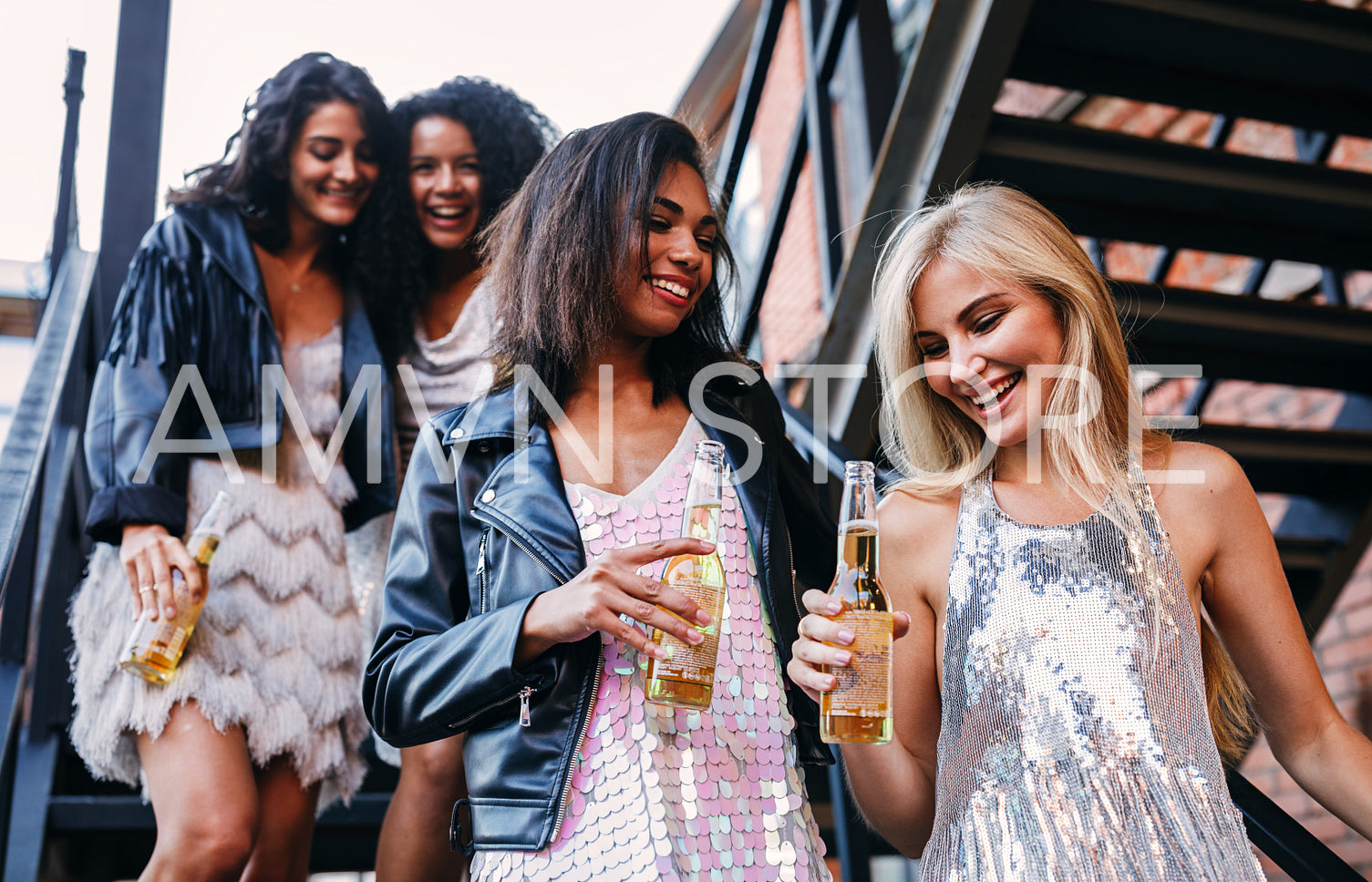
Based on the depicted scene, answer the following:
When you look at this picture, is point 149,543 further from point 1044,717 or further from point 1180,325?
point 1180,325

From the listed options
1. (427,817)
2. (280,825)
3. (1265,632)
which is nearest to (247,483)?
(280,825)

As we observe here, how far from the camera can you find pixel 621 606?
145cm

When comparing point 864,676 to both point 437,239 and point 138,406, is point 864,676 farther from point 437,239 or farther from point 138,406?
point 437,239

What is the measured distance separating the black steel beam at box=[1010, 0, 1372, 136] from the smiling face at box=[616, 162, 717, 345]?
148 centimetres

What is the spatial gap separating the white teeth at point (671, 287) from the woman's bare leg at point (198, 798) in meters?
1.27

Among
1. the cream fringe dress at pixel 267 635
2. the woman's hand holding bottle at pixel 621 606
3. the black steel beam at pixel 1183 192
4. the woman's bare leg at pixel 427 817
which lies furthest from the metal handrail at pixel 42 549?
the black steel beam at pixel 1183 192

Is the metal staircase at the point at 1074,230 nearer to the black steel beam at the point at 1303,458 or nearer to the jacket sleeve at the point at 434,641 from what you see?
the black steel beam at the point at 1303,458

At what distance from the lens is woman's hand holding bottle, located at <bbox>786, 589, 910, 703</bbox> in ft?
4.78

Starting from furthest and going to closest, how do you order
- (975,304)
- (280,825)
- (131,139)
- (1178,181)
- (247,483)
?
(131,139) < (1178,181) < (247,483) < (280,825) < (975,304)

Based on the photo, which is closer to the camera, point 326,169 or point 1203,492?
point 1203,492

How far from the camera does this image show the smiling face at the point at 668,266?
1.84 metres

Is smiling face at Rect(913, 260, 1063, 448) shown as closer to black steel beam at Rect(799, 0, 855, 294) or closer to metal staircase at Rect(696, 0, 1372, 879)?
metal staircase at Rect(696, 0, 1372, 879)

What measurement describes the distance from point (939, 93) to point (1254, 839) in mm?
1991

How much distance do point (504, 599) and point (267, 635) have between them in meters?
1.04
